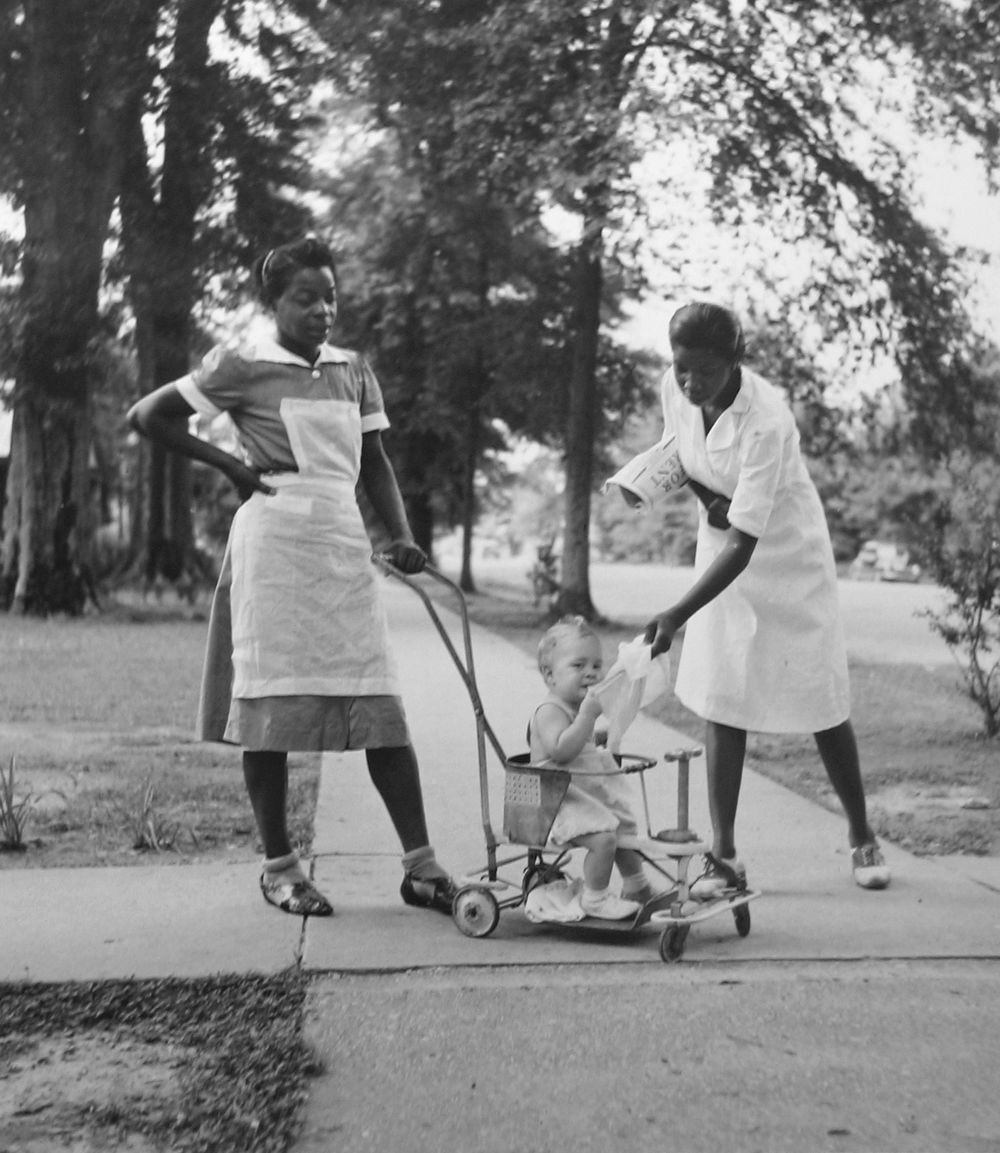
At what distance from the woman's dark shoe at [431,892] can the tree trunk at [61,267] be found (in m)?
16.6

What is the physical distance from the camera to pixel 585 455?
2169 centimetres

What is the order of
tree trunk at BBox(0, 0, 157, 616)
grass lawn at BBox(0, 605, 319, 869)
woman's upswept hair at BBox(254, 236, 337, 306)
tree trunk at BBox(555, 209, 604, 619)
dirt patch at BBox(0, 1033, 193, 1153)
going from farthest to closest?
1. tree trunk at BBox(555, 209, 604, 619)
2. tree trunk at BBox(0, 0, 157, 616)
3. grass lawn at BBox(0, 605, 319, 869)
4. woman's upswept hair at BBox(254, 236, 337, 306)
5. dirt patch at BBox(0, 1033, 193, 1153)

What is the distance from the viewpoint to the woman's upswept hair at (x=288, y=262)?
453 centimetres

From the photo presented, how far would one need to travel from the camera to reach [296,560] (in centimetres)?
456

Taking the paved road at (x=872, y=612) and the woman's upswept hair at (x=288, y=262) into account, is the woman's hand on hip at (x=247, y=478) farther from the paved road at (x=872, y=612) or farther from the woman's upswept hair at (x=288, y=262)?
the paved road at (x=872, y=612)

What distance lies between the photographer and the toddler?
→ 4.16 metres

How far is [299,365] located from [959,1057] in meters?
2.55

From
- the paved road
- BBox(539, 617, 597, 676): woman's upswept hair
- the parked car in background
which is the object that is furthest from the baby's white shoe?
the parked car in background

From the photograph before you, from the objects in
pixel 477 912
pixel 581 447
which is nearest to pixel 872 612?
pixel 581 447

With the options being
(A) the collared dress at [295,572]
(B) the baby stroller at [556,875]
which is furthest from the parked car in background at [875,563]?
(B) the baby stroller at [556,875]

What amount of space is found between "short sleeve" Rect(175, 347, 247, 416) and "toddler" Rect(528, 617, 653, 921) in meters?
1.16

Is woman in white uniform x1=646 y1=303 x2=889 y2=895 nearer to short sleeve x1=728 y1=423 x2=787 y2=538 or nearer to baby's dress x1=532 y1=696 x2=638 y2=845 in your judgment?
short sleeve x1=728 y1=423 x2=787 y2=538

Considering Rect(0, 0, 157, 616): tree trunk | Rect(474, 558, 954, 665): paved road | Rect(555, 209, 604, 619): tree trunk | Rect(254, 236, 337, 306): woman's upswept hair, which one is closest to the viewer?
Rect(254, 236, 337, 306): woman's upswept hair

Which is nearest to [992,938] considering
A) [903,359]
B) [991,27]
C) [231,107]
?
[991,27]
